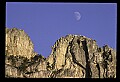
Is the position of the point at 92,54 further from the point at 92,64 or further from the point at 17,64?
the point at 17,64

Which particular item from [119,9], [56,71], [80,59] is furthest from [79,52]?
[119,9]

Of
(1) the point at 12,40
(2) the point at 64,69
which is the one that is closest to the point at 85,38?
(2) the point at 64,69

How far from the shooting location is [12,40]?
224ft

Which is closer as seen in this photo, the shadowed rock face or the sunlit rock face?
the shadowed rock face

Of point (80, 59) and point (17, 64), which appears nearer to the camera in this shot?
point (17, 64)

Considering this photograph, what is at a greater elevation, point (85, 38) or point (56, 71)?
point (85, 38)

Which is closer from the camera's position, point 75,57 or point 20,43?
point 20,43

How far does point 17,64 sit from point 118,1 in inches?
2275

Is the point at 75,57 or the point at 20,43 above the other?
the point at 20,43

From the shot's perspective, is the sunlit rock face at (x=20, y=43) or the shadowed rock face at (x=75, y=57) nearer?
the shadowed rock face at (x=75, y=57)
